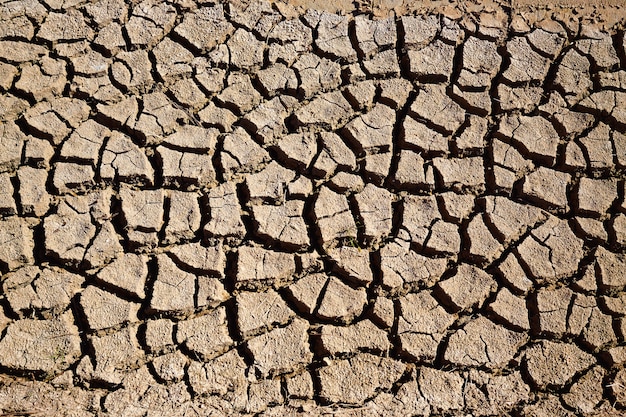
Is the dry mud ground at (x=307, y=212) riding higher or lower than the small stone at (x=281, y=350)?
higher

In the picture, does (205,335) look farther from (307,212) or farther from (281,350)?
(307,212)

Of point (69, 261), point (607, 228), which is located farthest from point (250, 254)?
point (607, 228)

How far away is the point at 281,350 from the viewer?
2719mm

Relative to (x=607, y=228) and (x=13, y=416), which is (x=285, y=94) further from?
(x=13, y=416)

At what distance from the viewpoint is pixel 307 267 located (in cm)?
289

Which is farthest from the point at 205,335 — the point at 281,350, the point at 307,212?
the point at 307,212

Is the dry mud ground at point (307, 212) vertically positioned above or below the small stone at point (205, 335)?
above

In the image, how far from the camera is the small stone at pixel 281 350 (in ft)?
8.82

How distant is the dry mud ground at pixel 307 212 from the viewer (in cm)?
268

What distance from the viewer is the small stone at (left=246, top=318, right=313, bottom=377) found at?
269cm

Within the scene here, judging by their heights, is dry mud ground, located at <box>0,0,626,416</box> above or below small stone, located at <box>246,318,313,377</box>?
above

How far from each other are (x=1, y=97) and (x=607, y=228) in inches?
103

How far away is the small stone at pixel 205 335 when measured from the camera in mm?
2686

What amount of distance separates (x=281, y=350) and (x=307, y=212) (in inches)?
23.5
